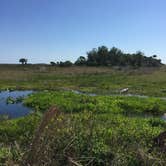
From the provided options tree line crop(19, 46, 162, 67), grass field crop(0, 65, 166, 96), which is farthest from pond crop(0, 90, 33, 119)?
tree line crop(19, 46, 162, 67)

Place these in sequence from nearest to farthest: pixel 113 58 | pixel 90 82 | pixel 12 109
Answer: pixel 12 109 → pixel 90 82 → pixel 113 58

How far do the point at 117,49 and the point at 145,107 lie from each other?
104 metres

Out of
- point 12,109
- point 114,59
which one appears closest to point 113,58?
point 114,59

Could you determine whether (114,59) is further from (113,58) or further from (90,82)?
(90,82)

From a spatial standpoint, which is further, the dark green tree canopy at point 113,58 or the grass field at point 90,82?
the dark green tree canopy at point 113,58

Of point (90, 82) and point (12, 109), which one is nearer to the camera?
point (12, 109)

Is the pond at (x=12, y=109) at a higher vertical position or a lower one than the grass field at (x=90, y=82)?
lower

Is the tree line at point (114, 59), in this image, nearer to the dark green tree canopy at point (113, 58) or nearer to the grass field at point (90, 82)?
the dark green tree canopy at point (113, 58)

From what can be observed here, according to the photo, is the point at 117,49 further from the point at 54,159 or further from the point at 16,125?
the point at 54,159

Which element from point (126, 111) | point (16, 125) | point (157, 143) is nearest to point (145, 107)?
point (126, 111)

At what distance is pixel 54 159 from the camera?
293 inches

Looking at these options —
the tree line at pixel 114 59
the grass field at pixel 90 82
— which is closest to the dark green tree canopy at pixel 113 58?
the tree line at pixel 114 59

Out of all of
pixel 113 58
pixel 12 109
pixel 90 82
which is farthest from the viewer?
pixel 113 58

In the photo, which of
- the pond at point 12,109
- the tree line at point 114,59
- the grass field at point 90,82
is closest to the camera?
the pond at point 12,109
